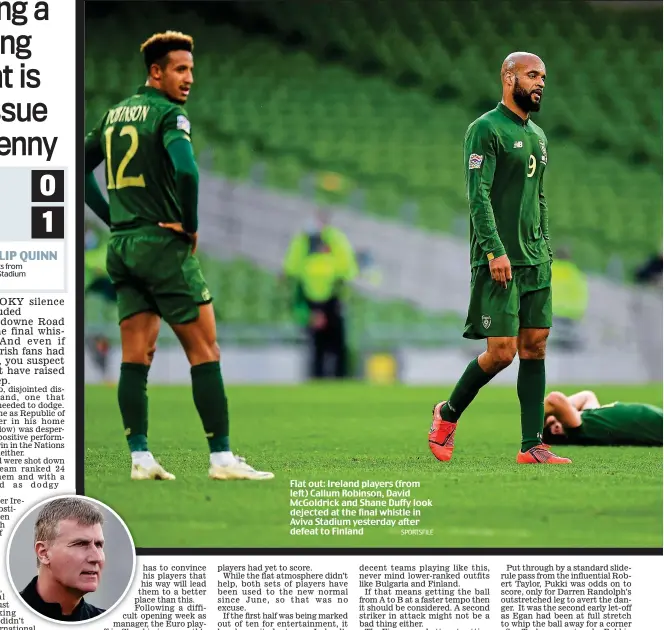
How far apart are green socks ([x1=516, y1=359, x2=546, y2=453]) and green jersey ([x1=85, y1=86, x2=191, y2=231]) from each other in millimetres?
1962

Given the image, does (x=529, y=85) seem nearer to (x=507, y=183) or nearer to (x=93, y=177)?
(x=507, y=183)

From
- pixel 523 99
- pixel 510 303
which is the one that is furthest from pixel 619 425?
pixel 523 99

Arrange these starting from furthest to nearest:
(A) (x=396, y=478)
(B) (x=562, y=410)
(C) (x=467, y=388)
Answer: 1. (B) (x=562, y=410)
2. (C) (x=467, y=388)
3. (A) (x=396, y=478)

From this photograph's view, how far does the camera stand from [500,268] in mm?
5633

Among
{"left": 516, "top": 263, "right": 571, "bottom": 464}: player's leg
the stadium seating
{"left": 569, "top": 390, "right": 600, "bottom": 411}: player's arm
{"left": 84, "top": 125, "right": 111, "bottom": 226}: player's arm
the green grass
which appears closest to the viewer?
the green grass

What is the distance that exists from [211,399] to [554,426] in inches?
88.4

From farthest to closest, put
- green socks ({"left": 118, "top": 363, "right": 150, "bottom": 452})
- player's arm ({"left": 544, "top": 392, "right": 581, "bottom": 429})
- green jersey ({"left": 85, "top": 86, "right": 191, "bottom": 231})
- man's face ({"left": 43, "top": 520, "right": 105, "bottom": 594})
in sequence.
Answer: player's arm ({"left": 544, "top": 392, "right": 581, "bottom": 429}), green socks ({"left": 118, "top": 363, "right": 150, "bottom": 452}), green jersey ({"left": 85, "top": 86, "right": 191, "bottom": 231}), man's face ({"left": 43, "top": 520, "right": 105, "bottom": 594})

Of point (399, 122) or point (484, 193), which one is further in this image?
point (399, 122)

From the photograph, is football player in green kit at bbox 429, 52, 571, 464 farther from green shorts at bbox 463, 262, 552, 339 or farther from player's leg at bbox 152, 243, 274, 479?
player's leg at bbox 152, 243, 274, 479

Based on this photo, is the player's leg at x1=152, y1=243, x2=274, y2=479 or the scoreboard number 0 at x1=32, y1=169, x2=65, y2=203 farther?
the scoreboard number 0 at x1=32, y1=169, x2=65, y2=203

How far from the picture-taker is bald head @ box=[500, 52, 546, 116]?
5770mm

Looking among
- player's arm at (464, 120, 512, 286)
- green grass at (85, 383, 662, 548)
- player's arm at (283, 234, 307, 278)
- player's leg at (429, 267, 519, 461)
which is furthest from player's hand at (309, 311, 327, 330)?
player's arm at (464, 120, 512, 286)

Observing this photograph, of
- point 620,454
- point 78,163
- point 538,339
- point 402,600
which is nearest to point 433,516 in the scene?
point 402,600

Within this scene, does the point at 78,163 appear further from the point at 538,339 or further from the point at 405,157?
the point at 405,157
